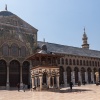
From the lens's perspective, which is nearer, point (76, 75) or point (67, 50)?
point (76, 75)

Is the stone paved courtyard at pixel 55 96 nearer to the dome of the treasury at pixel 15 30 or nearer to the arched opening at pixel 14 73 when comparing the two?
the arched opening at pixel 14 73

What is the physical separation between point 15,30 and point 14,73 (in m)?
7.48

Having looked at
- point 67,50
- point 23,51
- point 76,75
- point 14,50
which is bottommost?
point 76,75

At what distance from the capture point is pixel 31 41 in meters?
37.5

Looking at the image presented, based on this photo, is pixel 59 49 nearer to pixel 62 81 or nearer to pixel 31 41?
pixel 62 81

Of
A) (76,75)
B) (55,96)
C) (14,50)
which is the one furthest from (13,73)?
(55,96)

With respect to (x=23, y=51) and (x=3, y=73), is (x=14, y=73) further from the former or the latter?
(x=23, y=51)

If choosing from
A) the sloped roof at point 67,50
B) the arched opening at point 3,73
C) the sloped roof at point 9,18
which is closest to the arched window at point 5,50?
the arched opening at point 3,73

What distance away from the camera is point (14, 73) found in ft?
115

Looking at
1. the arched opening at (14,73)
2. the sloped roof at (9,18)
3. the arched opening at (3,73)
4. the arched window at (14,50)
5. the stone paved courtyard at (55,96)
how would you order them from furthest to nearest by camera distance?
the sloped roof at (9,18) < the arched window at (14,50) < the arched opening at (14,73) < the arched opening at (3,73) < the stone paved courtyard at (55,96)

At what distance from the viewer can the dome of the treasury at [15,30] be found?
34688 millimetres

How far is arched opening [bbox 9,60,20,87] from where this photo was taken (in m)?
34.6

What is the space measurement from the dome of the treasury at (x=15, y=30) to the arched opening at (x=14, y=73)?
3.72 meters

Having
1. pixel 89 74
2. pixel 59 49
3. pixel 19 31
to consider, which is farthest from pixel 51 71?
pixel 89 74
